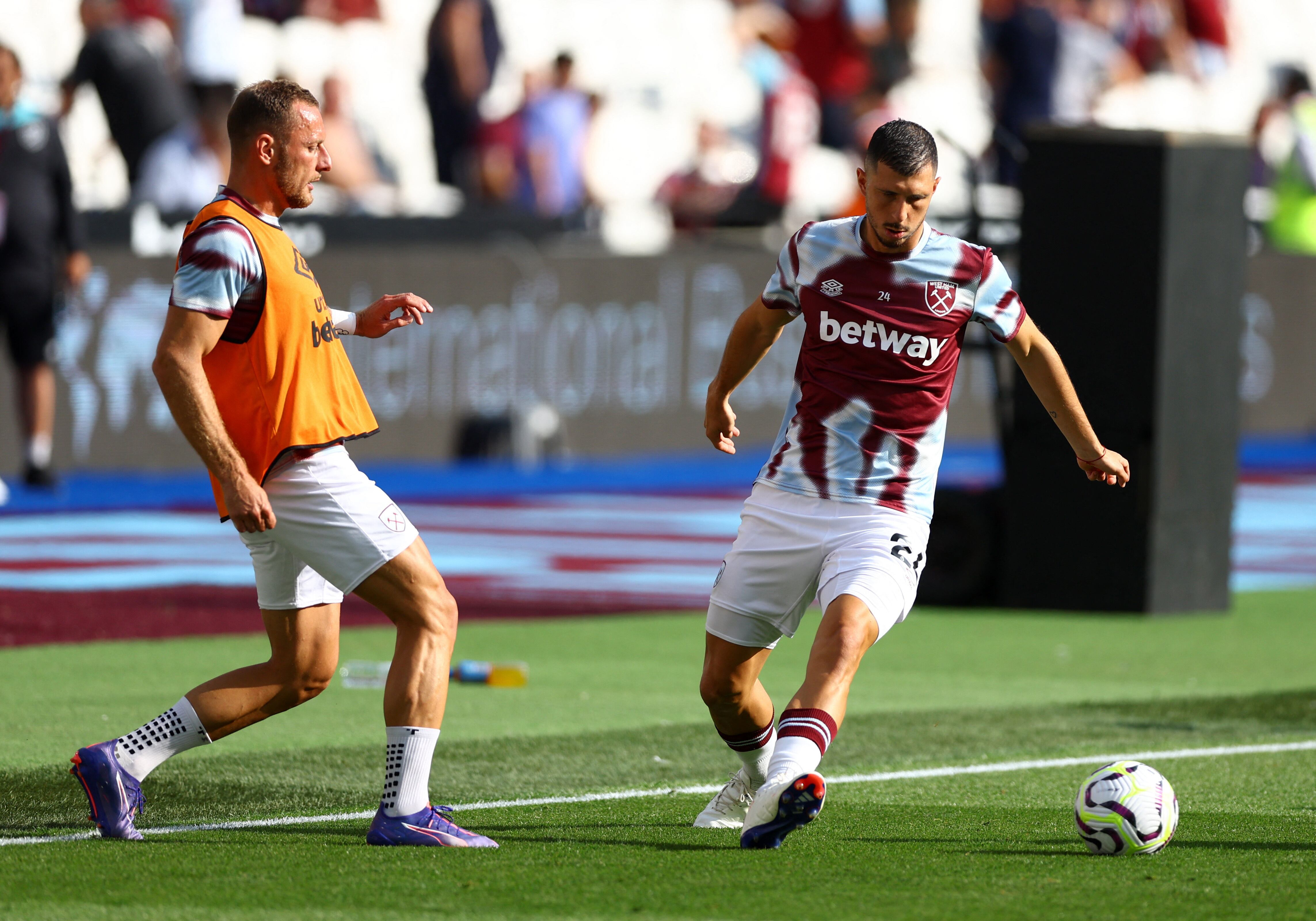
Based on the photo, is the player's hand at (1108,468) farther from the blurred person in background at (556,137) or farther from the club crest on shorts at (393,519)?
the blurred person in background at (556,137)

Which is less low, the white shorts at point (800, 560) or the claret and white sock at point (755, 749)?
the white shorts at point (800, 560)

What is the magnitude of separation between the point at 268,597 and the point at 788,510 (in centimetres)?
147

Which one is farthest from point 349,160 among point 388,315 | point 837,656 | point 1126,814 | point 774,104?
point 1126,814

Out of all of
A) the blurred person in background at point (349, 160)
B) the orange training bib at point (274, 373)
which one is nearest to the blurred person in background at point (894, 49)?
the blurred person in background at point (349, 160)

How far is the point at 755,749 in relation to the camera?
7.07 meters

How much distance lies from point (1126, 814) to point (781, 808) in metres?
1.05

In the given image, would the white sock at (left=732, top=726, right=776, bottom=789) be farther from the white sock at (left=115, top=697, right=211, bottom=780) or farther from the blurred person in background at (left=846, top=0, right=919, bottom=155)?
the blurred person in background at (left=846, top=0, right=919, bottom=155)

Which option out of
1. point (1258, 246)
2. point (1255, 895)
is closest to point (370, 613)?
point (1255, 895)

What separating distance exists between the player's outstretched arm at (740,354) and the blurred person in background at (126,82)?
520 inches

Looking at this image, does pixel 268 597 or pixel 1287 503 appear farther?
pixel 1287 503

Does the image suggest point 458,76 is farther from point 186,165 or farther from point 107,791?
point 107,791

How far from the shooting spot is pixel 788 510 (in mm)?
6785

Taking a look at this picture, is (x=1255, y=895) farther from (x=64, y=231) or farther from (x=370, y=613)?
(x=64, y=231)

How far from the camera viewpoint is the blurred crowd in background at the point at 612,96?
20.3 m
